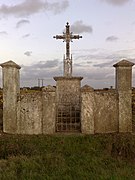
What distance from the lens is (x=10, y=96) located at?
1257 centimetres

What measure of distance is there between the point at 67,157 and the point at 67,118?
467 centimetres

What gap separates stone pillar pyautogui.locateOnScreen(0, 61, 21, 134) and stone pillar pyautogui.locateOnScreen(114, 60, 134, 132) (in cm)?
409

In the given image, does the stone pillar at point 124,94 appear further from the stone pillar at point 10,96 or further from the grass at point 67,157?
the stone pillar at point 10,96

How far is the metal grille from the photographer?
1305 centimetres

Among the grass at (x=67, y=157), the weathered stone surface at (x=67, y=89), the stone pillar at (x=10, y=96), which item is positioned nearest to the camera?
the grass at (x=67, y=157)

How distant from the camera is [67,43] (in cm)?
1689

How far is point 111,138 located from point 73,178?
4.17 metres

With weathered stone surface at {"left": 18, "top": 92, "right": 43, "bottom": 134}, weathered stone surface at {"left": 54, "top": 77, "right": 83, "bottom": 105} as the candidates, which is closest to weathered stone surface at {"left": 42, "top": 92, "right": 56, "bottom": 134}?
weathered stone surface at {"left": 18, "top": 92, "right": 43, "bottom": 134}

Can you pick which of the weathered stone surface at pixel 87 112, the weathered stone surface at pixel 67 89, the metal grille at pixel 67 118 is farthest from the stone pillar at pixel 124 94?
the weathered stone surface at pixel 67 89

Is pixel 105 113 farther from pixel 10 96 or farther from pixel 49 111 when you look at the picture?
pixel 10 96

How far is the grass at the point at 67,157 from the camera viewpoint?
734cm

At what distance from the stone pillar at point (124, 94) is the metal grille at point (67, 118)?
5.87 ft

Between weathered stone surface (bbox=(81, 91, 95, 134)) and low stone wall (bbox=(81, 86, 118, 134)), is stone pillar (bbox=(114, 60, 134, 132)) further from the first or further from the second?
weathered stone surface (bbox=(81, 91, 95, 134))

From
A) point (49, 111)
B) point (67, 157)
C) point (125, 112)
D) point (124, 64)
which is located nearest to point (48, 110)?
point (49, 111)
